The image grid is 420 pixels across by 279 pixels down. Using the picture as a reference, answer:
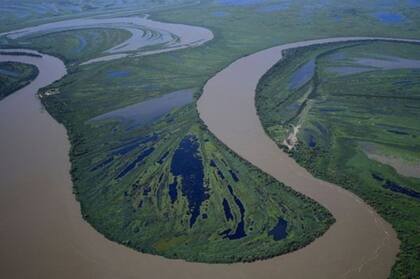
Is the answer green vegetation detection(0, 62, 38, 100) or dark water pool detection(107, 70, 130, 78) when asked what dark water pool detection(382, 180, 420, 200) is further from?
green vegetation detection(0, 62, 38, 100)

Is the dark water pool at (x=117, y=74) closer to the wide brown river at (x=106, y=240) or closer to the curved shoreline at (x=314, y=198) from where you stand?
the curved shoreline at (x=314, y=198)

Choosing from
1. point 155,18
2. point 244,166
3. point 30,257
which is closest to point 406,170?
point 244,166

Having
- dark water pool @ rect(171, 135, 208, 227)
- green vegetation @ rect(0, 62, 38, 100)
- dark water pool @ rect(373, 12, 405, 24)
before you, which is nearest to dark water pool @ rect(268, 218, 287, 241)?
dark water pool @ rect(171, 135, 208, 227)

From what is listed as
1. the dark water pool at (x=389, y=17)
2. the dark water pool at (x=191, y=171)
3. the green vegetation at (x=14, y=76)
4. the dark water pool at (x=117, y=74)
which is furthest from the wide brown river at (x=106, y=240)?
the dark water pool at (x=389, y=17)

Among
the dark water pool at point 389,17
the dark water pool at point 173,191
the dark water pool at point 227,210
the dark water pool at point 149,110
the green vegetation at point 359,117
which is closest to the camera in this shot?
the dark water pool at point 227,210

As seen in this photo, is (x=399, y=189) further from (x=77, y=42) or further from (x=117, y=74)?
(x=77, y=42)

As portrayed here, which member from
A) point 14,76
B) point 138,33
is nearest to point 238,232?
point 14,76
